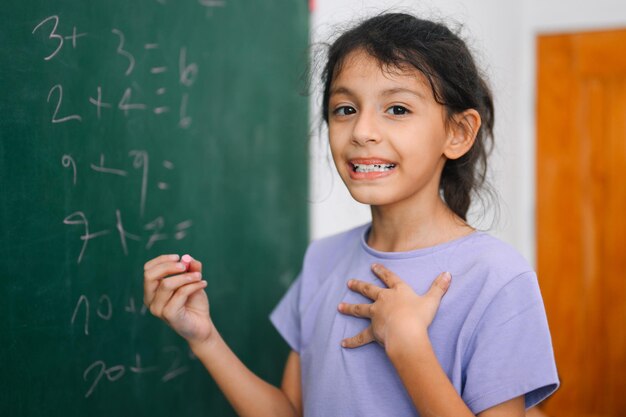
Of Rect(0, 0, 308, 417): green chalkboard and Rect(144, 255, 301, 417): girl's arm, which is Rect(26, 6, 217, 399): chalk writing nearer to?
Rect(0, 0, 308, 417): green chalkboard

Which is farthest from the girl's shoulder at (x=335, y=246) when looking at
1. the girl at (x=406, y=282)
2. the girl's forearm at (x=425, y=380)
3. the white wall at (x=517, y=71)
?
the white wall at (x=517, y=71)

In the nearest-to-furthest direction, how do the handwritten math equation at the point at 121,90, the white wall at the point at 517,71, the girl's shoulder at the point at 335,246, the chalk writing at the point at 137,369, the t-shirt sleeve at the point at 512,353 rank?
the t-shirt sleeve at the point at 512,353, the handwritten math equation at the point at 121,90, the chalk writing at the point at 137,369, the girl's shoulder at the point at 335,246, the white wall at the point at 517,71

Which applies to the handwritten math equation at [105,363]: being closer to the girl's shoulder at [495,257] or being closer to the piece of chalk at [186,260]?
the piece of chalk at [186,260]

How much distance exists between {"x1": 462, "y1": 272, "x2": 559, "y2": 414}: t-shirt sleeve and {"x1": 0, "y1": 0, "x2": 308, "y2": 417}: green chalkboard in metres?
0.67

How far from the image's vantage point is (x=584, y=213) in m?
3.53

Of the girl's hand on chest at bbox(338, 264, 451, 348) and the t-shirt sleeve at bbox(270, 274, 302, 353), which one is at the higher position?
the girl's hand on chest at bbox(338, 264, 451, 348)

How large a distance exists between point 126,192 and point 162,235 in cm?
15

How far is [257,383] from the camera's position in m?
1.26

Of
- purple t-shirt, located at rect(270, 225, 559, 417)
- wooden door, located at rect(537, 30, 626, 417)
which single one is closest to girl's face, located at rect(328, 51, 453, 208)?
purple t-shirt, located at rect(270, 225, 559, 417)

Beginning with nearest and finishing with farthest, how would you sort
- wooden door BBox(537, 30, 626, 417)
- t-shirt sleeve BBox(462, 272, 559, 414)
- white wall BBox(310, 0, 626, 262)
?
1. t-shirt sleeve BBox(462, 272, 559, 414)
2. white wall BBox(310, 0, 626, 262)
3. wooden door BBox(537, 30, 626, 417)

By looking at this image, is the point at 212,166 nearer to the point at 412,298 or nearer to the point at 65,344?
the point at 65,344

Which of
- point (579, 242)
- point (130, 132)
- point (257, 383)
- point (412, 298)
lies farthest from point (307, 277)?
point (579, 242)

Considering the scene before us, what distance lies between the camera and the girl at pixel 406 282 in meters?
1.00

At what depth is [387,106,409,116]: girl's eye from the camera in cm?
114
